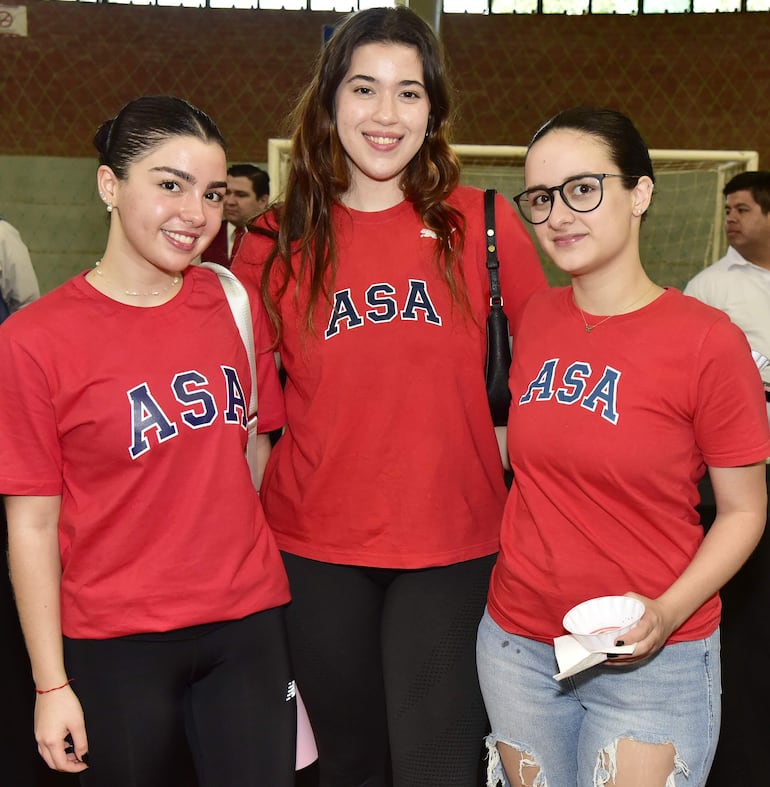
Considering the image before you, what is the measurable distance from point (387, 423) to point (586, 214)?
1.86 ft

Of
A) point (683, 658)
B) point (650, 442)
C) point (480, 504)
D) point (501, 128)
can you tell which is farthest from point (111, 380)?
point (501, 128)

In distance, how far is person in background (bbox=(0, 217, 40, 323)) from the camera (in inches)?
164

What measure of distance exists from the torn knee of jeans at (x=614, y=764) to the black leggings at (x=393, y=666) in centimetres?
34

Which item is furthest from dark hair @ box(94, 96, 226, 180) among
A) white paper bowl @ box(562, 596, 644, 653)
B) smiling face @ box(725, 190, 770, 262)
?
smiling face @ box(725, 190, 770, 262)

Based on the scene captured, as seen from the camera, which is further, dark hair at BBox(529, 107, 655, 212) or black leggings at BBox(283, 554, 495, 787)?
black leggings at BBox(283, 554, 495, 787)

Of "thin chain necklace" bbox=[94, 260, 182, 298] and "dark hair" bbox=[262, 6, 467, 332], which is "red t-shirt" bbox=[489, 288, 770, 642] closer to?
"dark hair" bbox=[262, 6, 467, 332]

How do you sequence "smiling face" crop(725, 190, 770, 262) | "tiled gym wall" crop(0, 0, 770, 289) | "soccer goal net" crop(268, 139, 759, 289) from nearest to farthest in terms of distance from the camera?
1. "smiling face" crop(725, 190, 770, 262)
2. "soccer goal net" crop(268, 139, 759, 289)
3. "tiled gym wall" crop(0, 0, 770, 289)

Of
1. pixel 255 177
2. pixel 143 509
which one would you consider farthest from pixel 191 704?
pixel 255 177

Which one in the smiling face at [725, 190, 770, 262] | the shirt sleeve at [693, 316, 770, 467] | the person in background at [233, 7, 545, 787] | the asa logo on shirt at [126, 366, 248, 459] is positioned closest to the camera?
the shirt sleeve at [693, 316, 770, 467]

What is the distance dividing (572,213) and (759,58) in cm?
1126

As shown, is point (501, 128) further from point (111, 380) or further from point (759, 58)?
point (111, 380)

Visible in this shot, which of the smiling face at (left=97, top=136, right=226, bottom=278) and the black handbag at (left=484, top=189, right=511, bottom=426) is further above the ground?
the smiling face at (left=97, top=136, right=226, bottom=278)

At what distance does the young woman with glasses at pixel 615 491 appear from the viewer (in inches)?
60.9

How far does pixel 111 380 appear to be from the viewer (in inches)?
64.2
